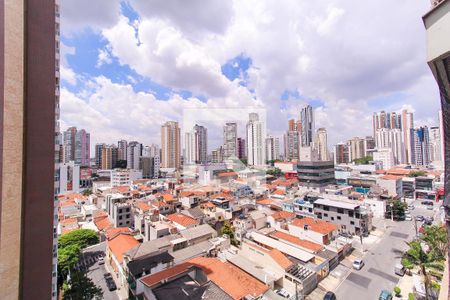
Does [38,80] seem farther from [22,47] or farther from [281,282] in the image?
[281,282]

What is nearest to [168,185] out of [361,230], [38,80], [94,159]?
[361,230]

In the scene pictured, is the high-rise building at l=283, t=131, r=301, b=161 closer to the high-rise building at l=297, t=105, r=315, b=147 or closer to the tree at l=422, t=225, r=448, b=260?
the high-rise building at l=297, t=105, r=315, b=147

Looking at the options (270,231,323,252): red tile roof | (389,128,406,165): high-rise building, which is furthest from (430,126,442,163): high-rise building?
(270,231,323,252): red tile roof

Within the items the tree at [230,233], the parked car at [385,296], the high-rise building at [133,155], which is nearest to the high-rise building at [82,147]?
the high-rise building at [133,155]

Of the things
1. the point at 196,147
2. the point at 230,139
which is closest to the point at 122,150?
the point at 196,147

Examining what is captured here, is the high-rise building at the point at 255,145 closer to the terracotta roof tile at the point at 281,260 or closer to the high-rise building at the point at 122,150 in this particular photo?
the terracotta roof tile at the point at 281,260

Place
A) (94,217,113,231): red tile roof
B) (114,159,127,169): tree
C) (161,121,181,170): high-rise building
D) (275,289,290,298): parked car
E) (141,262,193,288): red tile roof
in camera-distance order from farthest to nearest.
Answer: (114,159,127,169): tree → (161,121,181,170): high-rise building → (94,217,113,231): red tile roof → (275,289,290,298): parked car → (141,262,193,288): red tile roof

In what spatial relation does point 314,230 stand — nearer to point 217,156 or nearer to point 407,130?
point 217,156
